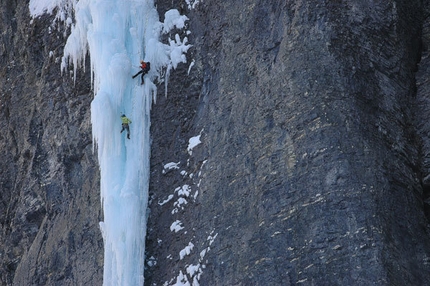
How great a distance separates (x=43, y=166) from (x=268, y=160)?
19.2 ft

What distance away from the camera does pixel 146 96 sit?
18.6m

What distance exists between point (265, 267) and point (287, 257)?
445 millimetres

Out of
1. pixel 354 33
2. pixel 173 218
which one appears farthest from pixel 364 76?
pixel 173 218

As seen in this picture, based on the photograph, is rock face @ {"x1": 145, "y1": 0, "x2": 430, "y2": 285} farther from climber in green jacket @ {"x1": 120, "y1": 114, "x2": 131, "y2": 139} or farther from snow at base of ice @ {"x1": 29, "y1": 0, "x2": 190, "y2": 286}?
climber in green jacket @ {"x1": 120, "y1": 114, "x2": 131, "y2": 139}

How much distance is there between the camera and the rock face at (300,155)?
1429cm

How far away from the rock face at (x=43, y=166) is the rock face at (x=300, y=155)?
1491mm

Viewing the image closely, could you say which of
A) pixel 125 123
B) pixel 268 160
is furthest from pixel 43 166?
pixel 268 160

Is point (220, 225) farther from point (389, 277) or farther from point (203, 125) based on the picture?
point (389, 277)

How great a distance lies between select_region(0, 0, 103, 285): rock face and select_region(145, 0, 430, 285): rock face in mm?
1491

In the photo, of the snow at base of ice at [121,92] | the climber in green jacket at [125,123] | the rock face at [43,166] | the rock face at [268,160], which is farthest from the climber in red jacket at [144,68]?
the rock face at [43,166]

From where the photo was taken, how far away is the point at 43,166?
19406 millimetres

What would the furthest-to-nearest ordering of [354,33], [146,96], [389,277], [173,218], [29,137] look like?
[29,137], [146,96], [173,218], [354,33], [389,277]

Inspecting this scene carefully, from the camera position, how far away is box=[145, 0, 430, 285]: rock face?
14.3 m

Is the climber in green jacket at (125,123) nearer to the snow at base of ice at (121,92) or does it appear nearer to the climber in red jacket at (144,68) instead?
the snow at base of ice at (121,92)
